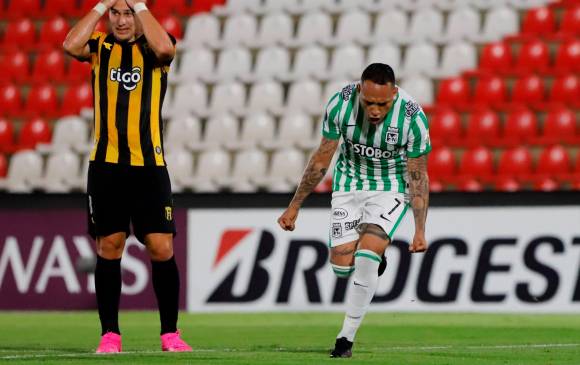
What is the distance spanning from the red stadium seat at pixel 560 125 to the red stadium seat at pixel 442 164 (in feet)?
3.45

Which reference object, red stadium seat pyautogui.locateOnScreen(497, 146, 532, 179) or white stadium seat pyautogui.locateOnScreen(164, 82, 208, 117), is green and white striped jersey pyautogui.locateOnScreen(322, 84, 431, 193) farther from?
white stadium seat pyautogui.locateOnScreen(164, 82, 208, 117)

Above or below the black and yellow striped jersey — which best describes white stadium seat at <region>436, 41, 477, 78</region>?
above

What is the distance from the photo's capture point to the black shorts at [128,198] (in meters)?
7.19

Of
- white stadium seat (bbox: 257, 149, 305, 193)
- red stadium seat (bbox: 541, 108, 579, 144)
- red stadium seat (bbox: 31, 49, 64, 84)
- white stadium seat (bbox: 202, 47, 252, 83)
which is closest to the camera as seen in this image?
red stadium seat (bbox: 541, 108, 579, 144)

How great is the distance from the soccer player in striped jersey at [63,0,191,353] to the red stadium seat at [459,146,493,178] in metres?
7.22

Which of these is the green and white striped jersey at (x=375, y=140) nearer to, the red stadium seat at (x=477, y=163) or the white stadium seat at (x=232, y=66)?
the red stadium seat at (x=477, y=163)

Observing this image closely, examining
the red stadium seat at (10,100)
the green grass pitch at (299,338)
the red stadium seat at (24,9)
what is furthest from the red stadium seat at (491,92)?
the red stadium seat at (24,9)

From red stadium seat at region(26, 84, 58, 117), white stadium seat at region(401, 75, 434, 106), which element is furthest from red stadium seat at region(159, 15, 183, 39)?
white stadium seat at region(401, 75, 434, 106)

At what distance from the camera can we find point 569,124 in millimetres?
14281

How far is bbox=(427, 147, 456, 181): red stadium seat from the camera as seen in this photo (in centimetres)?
1409

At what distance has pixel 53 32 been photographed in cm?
1764

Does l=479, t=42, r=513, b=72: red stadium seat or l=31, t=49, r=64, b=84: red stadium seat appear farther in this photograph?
l=31, t=49, r=64, b=84: red stadium seat

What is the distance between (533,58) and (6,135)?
21.7ft

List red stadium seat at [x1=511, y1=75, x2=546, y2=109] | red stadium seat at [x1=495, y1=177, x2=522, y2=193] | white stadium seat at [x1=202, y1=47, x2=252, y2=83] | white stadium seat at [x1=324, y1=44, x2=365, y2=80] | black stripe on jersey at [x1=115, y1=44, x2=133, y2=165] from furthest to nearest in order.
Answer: white stadium seat at [x1=202, y1=47, x2=252, y2=83], white stadium seat at [x1=324, y1=44, x2=365, y2=80], red stadium seat at [x1=511, y1=75, x2=546, y2=109], red stadium seat at [x1=495, y1=177, x2=522, y2=193], black stripe on jersey at [x1=115, y1=44, x2=133, y2=165]
